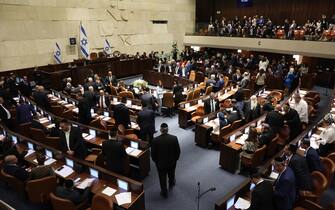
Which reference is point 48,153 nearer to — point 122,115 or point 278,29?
point 122,115

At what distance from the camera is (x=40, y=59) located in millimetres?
15156

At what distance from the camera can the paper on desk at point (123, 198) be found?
4536mm

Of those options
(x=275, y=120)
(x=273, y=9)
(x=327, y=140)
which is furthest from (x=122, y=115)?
(x=273, y=9)

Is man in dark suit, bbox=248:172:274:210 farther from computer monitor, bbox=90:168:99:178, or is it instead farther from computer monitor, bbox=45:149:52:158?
computer monitor, bbox=45:149:52:158

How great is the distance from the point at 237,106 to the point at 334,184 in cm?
311

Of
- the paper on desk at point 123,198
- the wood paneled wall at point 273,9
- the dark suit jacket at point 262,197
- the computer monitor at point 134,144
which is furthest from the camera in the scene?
the wood paneled wall at point 273,9

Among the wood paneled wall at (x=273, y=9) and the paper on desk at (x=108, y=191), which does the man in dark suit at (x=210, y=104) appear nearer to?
the paper on desk at (x=108, y=191)

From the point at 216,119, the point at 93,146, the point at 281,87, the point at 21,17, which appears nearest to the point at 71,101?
the point at 93,146

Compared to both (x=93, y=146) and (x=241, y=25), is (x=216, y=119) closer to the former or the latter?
(x=93, y=146)

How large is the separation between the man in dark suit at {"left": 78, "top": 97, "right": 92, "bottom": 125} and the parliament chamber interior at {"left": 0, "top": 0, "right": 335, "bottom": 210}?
0.04 meters

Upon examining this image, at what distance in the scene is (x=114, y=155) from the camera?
543 centimetres

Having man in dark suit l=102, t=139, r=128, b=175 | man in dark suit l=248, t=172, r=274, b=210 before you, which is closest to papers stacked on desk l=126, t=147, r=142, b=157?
man in dark suit l=102, t=139, r=128, b=175

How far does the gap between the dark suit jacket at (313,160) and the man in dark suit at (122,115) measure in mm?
4497

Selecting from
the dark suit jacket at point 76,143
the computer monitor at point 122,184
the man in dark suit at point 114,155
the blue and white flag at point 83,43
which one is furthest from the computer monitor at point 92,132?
the blue and white flag at point 83,43
